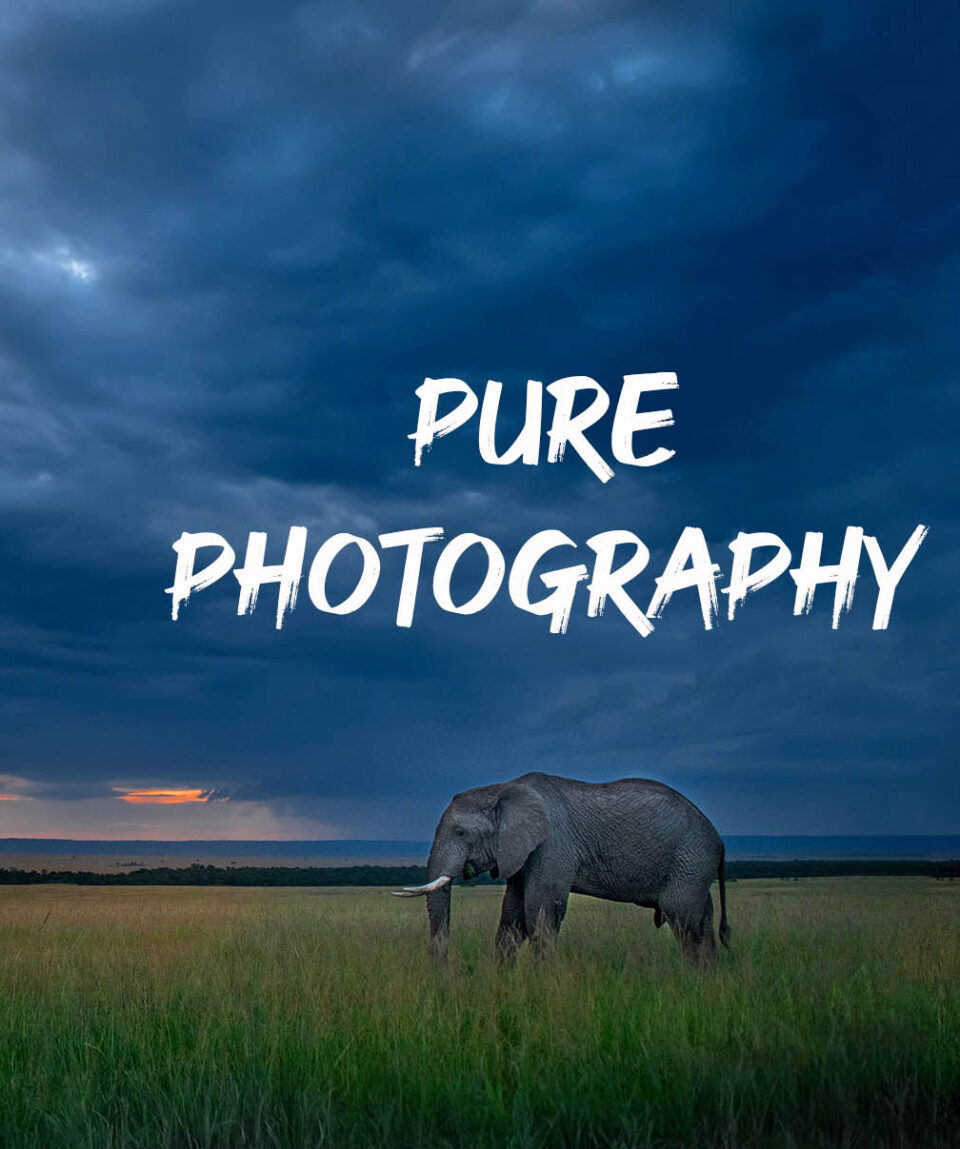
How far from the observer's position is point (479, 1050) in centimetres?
852

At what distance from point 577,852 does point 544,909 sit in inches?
39.4

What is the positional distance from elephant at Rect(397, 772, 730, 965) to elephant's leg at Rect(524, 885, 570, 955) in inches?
0.6

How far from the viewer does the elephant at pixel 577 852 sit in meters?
15.0

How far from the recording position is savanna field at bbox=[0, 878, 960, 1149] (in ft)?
22.2

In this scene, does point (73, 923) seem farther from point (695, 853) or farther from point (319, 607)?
point (695, 853)

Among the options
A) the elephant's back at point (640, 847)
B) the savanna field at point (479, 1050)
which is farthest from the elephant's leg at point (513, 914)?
the elephant's back at point (640, 847)

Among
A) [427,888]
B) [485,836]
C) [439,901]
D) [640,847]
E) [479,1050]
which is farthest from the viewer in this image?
[640,847]

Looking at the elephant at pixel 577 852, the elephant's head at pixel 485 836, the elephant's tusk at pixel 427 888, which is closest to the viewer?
the elephant's tusk at pixel 427 888

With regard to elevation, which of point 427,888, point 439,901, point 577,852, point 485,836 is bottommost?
point 439,901

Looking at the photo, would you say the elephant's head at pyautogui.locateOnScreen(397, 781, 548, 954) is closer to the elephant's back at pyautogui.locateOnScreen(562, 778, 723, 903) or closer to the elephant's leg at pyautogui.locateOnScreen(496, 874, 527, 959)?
the elephant's leg at pyautogui.locateOnScreen(496, 874, 527, 959)

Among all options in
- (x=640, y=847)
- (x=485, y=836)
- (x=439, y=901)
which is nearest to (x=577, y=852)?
(x=640, y=847)

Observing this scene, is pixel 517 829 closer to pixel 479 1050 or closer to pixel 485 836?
pixel 485 836

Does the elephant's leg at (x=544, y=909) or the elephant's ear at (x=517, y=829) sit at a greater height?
the elephant's ear at (x=517, y=829)

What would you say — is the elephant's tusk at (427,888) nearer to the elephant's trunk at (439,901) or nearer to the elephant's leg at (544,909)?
the elephant's trunk at (439,901)
